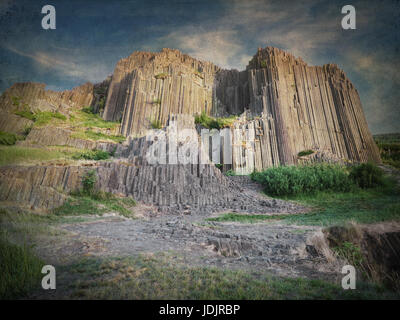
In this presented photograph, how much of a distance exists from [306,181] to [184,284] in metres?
11.2

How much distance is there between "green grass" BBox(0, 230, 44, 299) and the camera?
1946mm

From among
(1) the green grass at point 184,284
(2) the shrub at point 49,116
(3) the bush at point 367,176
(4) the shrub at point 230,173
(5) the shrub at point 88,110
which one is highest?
(5) the shrub at point 88,110

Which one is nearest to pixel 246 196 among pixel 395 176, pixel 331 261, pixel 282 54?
pixel 395 176

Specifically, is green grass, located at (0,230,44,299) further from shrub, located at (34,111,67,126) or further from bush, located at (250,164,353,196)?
shrub, located at (34,111,67,126)

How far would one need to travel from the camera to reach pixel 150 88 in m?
28.9

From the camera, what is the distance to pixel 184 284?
2.22 meters

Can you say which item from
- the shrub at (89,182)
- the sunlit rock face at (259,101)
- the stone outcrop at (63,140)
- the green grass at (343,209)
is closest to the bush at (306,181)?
the green grass at (343,209)

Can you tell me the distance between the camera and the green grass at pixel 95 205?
5793 mm

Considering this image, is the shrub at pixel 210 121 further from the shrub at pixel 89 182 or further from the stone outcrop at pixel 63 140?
the shrub at pixel 89 182

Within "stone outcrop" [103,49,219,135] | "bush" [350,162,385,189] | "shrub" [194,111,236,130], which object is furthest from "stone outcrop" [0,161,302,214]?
"stone outcrop" [103,49,219,135]

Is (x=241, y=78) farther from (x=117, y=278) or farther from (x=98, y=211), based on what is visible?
(x=117, y=278)

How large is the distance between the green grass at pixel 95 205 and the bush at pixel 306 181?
815cm
